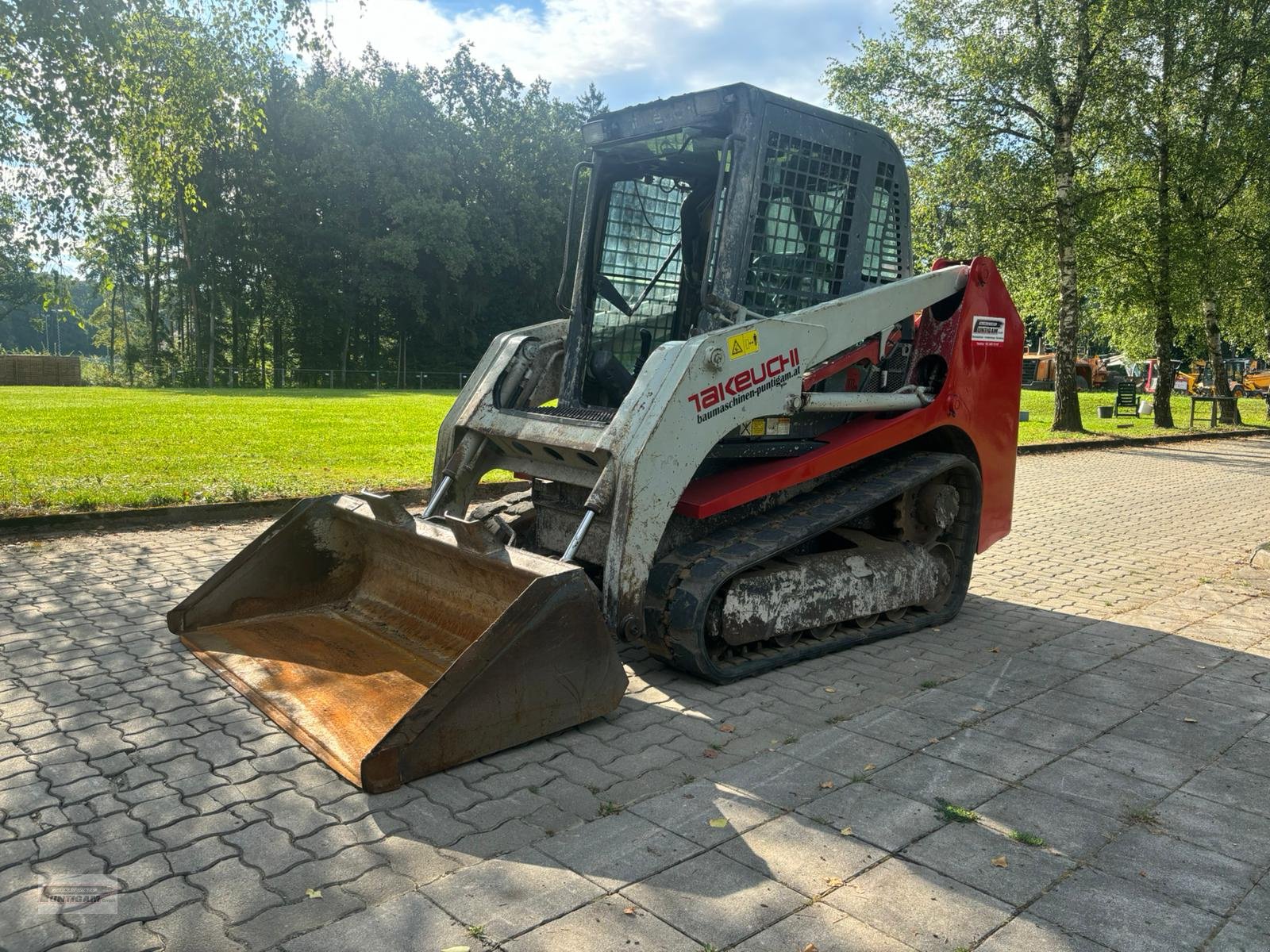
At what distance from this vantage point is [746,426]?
18.0 feet

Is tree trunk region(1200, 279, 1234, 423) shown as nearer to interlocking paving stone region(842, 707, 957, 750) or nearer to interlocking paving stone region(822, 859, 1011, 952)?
interlocking paving stone region(842, 707, 957, 750)

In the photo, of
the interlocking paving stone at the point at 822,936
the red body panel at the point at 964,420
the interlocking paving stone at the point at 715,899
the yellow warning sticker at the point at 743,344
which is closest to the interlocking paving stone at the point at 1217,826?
the interlocking paving stone at the point at 822,936

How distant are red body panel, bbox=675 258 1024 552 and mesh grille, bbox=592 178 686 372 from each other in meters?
1.27

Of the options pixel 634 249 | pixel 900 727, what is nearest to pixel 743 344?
pixel 634 249

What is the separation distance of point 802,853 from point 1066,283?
20.6m

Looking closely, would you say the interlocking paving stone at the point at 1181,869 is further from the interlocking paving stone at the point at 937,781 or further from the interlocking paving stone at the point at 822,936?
the interlocking paving stone at the point at 822,936

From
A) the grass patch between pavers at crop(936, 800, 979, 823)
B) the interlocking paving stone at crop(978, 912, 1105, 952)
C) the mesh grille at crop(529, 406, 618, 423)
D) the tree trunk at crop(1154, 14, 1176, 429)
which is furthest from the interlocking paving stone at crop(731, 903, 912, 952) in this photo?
the tree trunk at crop(1154, 14, 1176, 429)

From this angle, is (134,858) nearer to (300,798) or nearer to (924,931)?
(300,798)

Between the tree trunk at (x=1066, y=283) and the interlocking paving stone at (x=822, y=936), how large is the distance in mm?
20369

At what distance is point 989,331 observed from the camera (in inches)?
257

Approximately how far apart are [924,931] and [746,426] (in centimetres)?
305

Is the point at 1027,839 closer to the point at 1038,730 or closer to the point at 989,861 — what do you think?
the point at 989,861

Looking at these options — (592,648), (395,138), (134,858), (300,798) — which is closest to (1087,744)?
(592,648)

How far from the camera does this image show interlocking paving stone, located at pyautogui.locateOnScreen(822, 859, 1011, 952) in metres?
2.86
